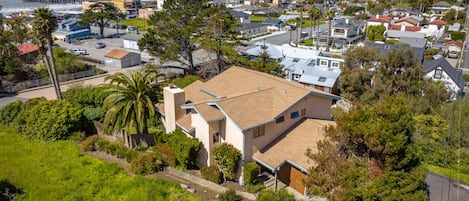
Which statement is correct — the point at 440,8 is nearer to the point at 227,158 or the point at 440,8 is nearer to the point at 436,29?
the point at 436,29

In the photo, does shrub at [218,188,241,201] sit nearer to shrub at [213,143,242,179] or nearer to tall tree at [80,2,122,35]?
shrub at [213,143,242,179]

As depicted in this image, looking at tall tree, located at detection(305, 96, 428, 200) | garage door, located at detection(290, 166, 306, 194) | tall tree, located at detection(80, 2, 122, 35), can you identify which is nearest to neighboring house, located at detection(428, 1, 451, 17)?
tall tree, located at detection(80, 2, 122, 35)

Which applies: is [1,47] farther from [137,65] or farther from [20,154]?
[20,154]

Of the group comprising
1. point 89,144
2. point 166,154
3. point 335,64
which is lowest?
point 89,144

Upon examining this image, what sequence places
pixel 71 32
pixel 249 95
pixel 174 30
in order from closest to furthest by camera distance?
pixel 249 95 < pixel 174 30 < pixel 71 32

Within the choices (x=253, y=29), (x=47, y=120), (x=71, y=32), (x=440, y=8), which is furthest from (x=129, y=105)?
(x=440, y=8)

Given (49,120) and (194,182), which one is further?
(49,120)

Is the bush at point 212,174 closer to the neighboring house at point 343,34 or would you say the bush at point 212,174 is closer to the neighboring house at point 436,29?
the neighboring house at point 343,34

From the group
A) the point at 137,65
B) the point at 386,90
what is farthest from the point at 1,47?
the point at 386,90
